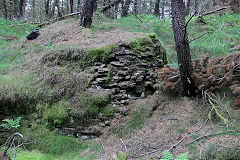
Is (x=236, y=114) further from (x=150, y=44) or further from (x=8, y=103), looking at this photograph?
(x=8, y=103)

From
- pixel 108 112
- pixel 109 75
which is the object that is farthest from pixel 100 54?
pixel 108 112

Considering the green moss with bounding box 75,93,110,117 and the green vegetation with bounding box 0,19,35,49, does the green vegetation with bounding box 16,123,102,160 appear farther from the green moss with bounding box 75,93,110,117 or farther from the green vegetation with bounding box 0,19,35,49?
the green vegetation with bounding box 0,19,35,49

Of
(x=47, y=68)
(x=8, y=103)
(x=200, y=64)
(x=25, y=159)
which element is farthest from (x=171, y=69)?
(x=8, y=103)

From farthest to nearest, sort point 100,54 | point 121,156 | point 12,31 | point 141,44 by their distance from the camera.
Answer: point 12,31, point 141,44, point 100,54, point 121,156

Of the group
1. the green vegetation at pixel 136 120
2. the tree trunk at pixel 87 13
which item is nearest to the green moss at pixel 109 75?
the green vegetation at pixel 136 120

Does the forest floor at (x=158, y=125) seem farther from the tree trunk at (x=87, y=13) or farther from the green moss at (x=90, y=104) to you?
the tree trunk at (x=87, y=13)

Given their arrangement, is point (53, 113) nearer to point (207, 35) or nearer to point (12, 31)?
point (207, 35)

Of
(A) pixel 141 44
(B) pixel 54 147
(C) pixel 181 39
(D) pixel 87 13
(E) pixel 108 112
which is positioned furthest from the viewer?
(D) pixel 87 13

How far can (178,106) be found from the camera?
15.3 ft

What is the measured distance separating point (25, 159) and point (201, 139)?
10.9ft

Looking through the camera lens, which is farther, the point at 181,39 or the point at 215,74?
the point at 215,74

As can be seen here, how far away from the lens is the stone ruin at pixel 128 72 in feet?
16.1

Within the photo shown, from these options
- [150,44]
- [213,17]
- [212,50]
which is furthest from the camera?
[213,17]

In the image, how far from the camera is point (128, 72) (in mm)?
5098
